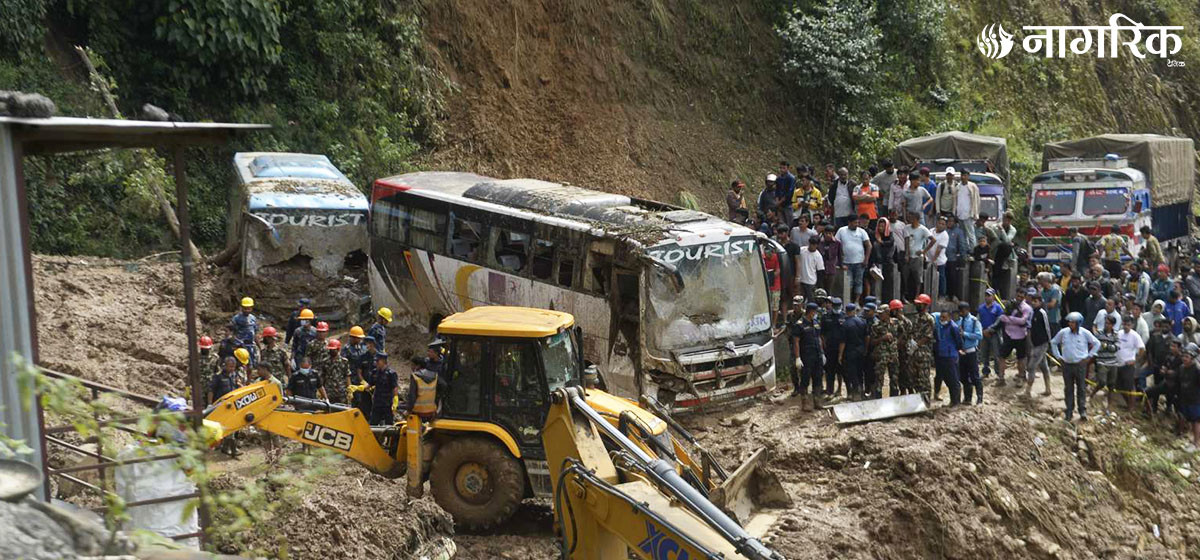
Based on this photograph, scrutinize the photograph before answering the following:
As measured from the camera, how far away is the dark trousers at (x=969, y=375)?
1559 cm

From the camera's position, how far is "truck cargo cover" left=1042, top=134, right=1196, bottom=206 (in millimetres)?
26578

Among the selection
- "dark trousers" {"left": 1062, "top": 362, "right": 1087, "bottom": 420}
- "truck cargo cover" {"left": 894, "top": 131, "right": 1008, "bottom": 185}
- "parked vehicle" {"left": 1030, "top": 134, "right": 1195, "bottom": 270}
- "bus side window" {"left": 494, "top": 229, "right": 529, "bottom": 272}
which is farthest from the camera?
"truck cargo cover" {"left": 894, "top": 131, "right": 1008, "bottom": 185}

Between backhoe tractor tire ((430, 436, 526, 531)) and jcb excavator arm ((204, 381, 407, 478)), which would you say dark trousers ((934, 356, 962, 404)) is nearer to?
backhoe tractor tire ((430, 436, 526, 531))

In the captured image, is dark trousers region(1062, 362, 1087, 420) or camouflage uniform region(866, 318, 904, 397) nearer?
camouflage uniform region(866, 318, 904, 397)

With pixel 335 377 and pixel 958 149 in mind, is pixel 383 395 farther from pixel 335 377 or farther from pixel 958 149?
pixel 958 149

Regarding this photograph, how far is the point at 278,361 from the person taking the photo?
1481cm

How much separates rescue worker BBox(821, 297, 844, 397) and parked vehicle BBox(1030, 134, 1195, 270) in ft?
24.2

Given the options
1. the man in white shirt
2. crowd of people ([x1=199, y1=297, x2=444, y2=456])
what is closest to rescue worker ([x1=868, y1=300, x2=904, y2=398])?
the man in white shirt

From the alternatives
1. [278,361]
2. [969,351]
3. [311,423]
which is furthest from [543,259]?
[969,351]

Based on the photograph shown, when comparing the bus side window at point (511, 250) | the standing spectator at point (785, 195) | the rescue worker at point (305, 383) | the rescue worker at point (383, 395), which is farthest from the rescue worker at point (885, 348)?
the rescue worker at point (305, 383)

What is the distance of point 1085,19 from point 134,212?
3204 cm

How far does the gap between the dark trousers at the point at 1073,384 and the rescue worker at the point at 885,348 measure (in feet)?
7.27

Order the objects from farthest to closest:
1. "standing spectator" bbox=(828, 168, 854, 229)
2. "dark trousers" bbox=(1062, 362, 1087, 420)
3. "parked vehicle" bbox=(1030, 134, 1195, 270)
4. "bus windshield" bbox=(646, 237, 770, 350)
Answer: "parked vehicle" bbox=(1030, 134, 1195, 270) → "standing spectator" bbox=(828, 168, 854, 229) → "dark trousers" bbox=(1062, 362, 1087, 420) → "bus windshield" bbox=(646, 237, 770, 350)

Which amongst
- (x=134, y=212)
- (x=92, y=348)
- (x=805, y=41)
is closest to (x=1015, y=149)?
(x=805, y=41)
